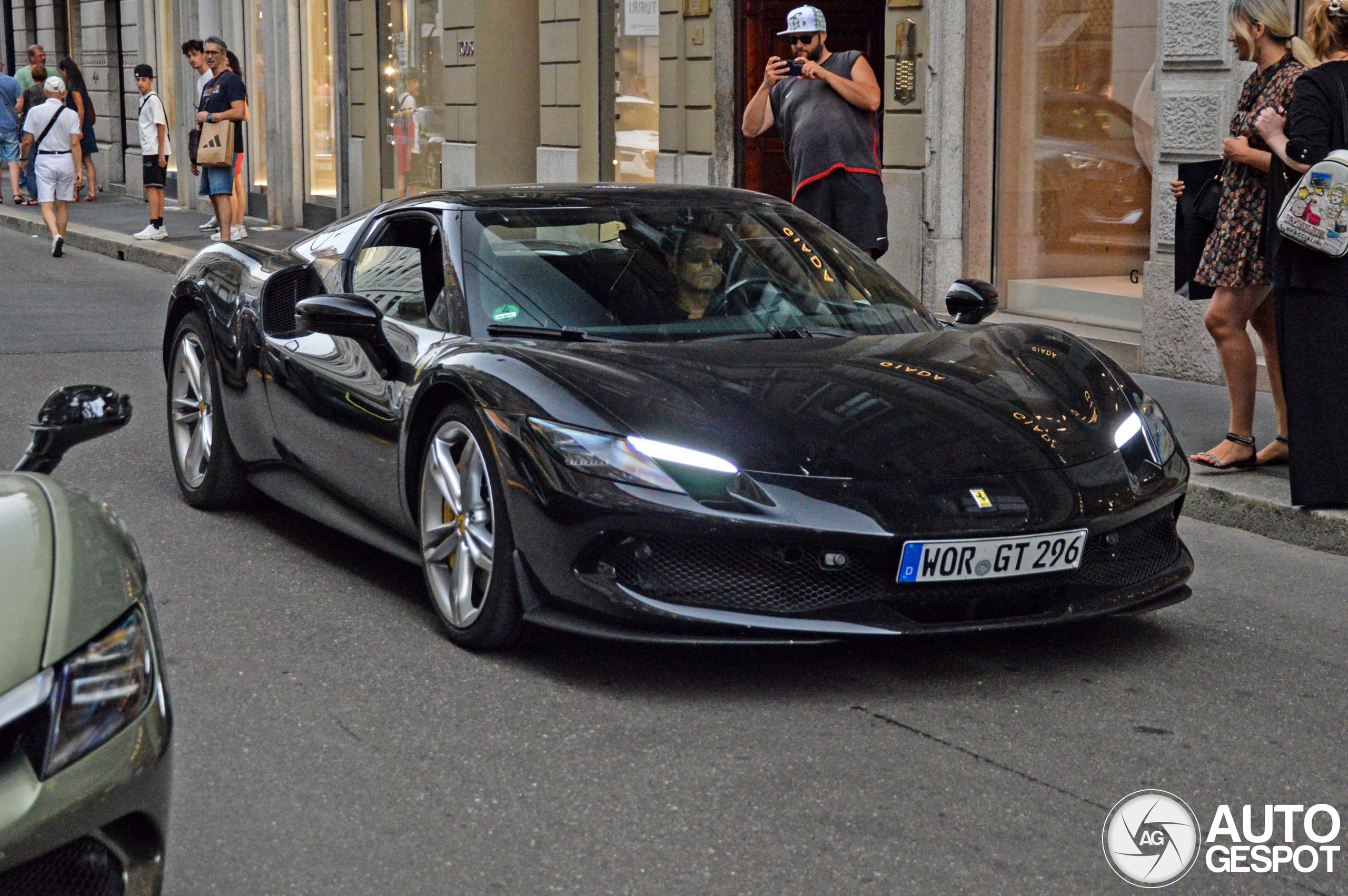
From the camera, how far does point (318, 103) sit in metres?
22.9

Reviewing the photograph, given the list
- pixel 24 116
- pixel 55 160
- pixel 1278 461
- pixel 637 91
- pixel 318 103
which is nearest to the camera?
pixel 1278 461

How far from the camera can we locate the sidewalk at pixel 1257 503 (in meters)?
6.30

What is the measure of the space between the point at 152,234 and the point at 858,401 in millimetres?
16949

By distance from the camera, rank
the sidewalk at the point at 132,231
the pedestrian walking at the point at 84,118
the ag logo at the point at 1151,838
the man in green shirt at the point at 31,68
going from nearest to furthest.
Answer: the ag logo at the point at 1151,838 < the sidewalk at the point at 132,231 < the pedestrian walking at the point at 84,118 < the man in green shirt at the point at 31,68

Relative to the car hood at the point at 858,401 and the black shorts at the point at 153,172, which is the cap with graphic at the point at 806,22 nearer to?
the car hood at the point at 858,401

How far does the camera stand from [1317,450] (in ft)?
20.7

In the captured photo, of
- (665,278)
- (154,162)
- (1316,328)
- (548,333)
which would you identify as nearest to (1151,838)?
(548,333)

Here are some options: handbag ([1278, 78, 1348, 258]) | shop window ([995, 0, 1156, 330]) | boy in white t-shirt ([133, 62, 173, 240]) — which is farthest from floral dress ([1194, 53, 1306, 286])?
boy in white t-shirt ([133, 62, 173, 240])

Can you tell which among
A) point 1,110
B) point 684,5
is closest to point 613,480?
point 684,5

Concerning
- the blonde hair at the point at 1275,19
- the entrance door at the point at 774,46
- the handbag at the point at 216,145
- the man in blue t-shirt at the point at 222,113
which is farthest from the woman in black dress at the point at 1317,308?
the man in blue t-shirt at the point at 222,113

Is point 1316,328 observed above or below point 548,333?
below

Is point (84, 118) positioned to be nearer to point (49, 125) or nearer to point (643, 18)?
point (49, 125)

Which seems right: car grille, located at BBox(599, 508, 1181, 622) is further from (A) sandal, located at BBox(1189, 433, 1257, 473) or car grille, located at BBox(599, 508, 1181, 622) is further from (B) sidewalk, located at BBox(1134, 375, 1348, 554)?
(A) sandal, located at BBox(1189, 433, 1257, 473)

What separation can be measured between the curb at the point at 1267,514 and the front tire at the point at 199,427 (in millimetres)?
3375
